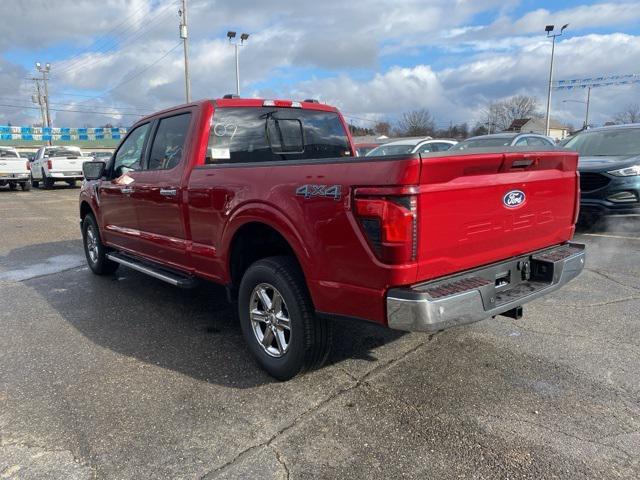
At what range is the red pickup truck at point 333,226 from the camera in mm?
2674

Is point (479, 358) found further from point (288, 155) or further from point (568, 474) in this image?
point (288, 155)

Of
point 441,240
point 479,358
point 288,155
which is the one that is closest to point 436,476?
point 441,240

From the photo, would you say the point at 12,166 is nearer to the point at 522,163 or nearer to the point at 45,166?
the point at 45,166

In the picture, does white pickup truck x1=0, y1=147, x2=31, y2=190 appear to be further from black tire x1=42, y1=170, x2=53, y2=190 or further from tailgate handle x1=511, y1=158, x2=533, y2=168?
tailgate handle x1=511, y1=158, x2=533, y2=168

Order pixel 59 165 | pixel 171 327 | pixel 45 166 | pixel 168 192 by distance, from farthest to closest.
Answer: pixel 45 166 < pixel 59 165 < pixel 171 327 < pixel 168 192

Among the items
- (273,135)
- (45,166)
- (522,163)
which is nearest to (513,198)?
(522,163)

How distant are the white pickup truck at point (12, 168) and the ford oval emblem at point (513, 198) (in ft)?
75.6

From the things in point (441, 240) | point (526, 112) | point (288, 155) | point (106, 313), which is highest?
point (526, 112)

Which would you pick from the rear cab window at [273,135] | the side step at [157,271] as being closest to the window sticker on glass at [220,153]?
the rear cab window at [273,135]

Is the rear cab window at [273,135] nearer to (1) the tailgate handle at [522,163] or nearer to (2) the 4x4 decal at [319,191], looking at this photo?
(2) the 4x4 decal at [319,191]

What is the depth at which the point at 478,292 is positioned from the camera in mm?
2857

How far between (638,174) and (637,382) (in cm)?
528

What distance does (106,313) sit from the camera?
5035 millimetres

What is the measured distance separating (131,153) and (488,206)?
13.3 ft
